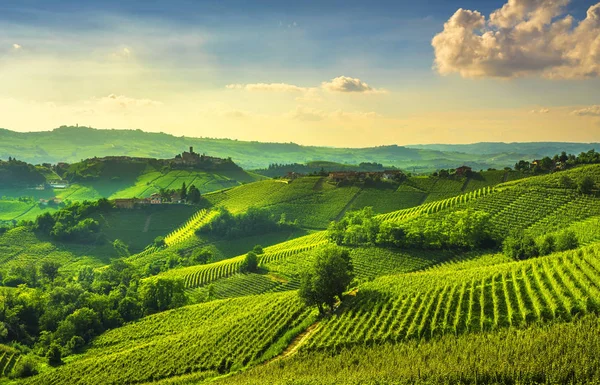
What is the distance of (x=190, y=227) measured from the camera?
135 metres

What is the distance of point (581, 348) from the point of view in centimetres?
2588

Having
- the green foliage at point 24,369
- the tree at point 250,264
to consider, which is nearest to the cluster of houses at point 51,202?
the tree at point 250,264

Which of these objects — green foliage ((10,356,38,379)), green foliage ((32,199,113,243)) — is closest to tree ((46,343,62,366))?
green foliage ((10,356,38,379))

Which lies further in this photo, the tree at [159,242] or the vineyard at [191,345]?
the tree at [159,242]

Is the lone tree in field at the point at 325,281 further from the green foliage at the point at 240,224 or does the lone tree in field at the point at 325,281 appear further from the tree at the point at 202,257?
the green foliage at the point at 240,224

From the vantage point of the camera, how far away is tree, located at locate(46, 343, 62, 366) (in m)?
52.4

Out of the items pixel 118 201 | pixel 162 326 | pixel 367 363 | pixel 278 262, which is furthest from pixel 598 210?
pixel 118 201

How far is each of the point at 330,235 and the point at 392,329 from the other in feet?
171

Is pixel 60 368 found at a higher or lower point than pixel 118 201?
lower

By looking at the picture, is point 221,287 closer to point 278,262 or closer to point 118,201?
point 278,262

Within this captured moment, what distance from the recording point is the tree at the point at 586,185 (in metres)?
86.2

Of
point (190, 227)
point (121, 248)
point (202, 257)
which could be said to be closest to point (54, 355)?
point (202, 257)

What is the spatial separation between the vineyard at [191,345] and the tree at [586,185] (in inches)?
2740

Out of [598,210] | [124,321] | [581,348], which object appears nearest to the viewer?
[581,348]
